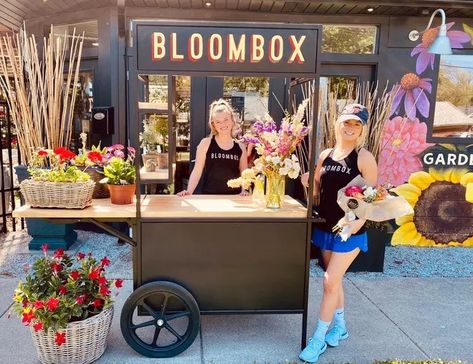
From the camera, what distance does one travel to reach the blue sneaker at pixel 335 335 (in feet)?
9.20

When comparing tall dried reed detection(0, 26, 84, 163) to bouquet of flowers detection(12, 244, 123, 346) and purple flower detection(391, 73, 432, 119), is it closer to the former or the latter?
bouquet of flowers detection(12, 244, 123, 346)

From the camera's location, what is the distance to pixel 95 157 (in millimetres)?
2801

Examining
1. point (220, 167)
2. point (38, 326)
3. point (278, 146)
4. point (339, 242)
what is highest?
point (278, 146)

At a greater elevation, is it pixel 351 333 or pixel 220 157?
pixel 220 157

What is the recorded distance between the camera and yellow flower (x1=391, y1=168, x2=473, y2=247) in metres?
4.93

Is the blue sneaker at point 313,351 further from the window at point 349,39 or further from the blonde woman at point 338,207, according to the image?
the window at point 349,39

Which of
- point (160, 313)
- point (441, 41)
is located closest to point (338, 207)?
point (160, 313)

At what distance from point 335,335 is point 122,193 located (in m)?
1.66

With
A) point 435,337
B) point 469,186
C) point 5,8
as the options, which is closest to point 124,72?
point 5,8

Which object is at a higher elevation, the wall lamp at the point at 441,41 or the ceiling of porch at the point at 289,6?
the ceiling of porch at the point at 289,6

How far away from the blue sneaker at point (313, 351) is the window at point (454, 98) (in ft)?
10.5

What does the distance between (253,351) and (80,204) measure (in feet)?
4.62

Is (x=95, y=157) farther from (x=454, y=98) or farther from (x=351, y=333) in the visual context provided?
(x=454, y=98)

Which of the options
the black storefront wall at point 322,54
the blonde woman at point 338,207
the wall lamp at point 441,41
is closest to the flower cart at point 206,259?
the blonde woman at point 338,207
